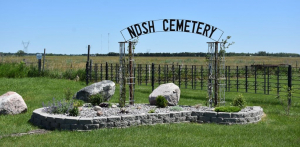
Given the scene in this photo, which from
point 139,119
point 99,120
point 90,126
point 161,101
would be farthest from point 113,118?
point 161,101

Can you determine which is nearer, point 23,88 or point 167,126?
point 167,126

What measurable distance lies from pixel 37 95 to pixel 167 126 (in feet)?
29.2

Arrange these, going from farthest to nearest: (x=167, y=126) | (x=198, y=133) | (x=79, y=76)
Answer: (x=79, y=76)
(x=167, y=126)
(x=198, y=133)

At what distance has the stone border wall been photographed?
360 inches

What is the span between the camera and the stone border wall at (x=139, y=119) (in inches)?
360

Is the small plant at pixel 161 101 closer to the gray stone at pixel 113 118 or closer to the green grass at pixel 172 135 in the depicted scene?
the green grass at pixel 172 135

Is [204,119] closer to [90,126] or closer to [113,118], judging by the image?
[113,118]

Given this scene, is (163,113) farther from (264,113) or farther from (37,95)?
(37,95)

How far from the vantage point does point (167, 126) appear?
370 inches

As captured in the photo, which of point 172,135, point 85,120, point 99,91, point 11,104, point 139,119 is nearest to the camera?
point 172,135

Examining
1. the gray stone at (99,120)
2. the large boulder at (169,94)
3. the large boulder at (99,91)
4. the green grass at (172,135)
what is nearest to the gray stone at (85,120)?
the gray stone at (99,120)

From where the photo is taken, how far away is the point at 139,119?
966cm

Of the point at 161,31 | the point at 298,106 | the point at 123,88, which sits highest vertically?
the point at 161,31

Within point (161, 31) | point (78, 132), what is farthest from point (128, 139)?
point (161, 31)
